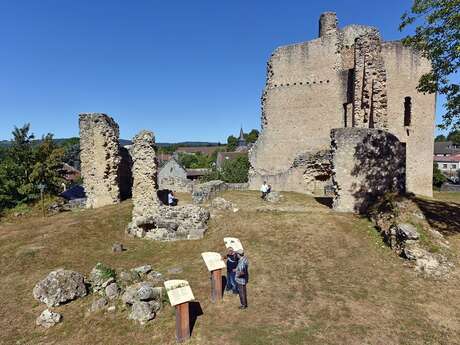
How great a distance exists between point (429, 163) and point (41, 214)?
24.2 meters

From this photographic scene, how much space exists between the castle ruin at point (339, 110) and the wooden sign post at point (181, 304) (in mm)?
8929

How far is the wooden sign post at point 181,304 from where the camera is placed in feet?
17.6

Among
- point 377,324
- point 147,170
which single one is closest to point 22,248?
point 147,170

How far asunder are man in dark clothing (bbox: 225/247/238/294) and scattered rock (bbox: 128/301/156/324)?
1.81 metres

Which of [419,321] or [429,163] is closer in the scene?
[419,321]

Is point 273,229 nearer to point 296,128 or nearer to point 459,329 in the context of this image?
point 459,329

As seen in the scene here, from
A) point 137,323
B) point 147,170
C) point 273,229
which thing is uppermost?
point 147,170

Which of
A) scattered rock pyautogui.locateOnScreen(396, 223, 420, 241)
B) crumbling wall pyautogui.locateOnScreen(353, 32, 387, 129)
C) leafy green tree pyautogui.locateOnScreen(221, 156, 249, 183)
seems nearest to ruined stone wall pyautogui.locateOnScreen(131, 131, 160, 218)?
scattered rock pyautogui.locateOnScreen(396, 223, 420, 241)

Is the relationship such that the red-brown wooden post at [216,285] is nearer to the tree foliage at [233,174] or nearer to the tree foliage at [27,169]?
the tree foliage at [27,169]

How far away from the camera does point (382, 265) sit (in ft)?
28.0

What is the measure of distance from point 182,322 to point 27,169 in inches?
869

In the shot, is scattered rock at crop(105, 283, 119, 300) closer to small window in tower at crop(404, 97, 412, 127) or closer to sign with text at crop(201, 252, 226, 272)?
sign with text at crop(201, 252, 226, 272)

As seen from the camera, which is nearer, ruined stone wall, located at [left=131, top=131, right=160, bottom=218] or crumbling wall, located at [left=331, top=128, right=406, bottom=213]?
crumbling wall, located at [left=331, top=128, right=406, bottom=213]

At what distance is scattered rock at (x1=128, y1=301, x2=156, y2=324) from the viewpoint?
624 cm
